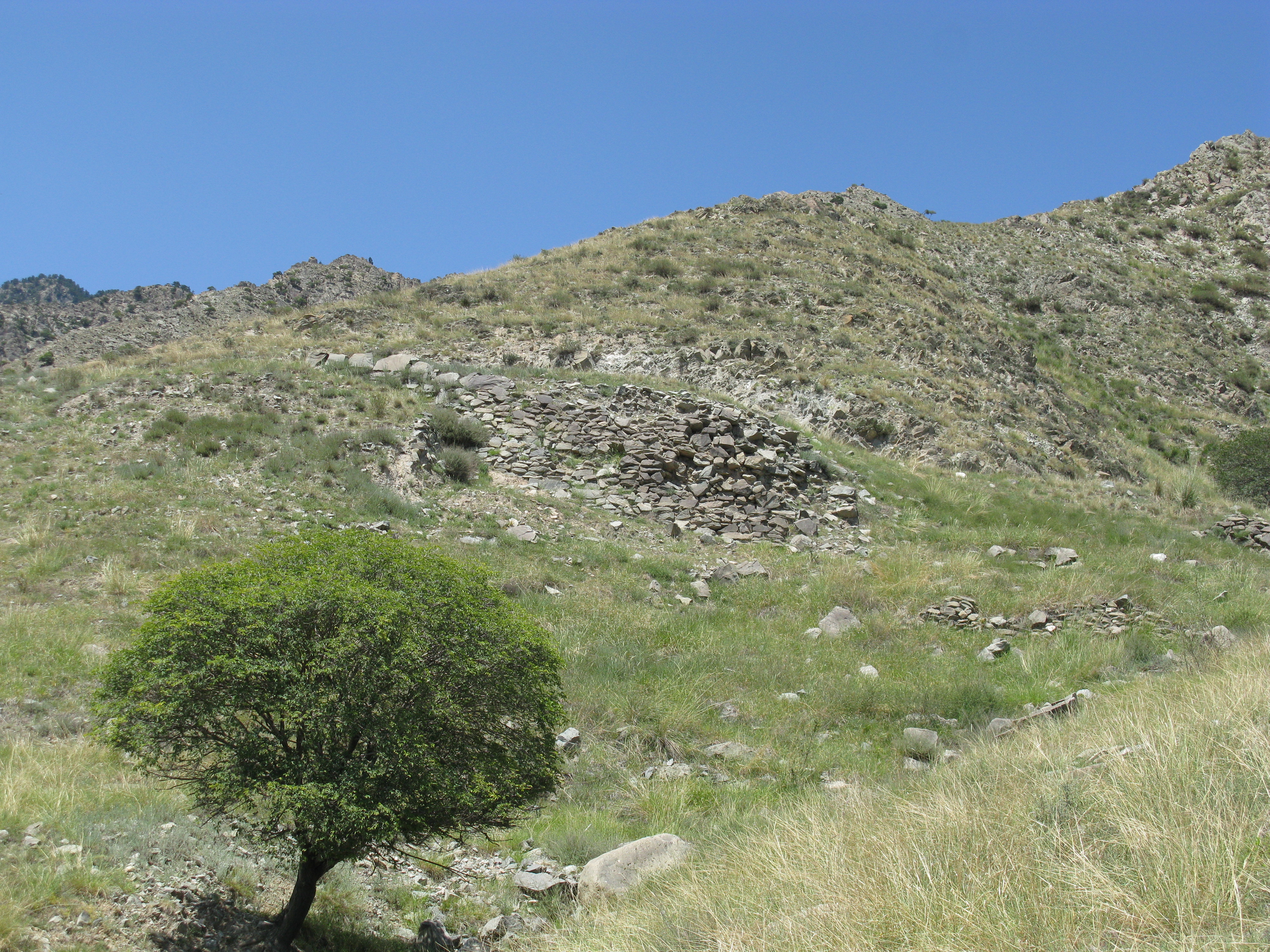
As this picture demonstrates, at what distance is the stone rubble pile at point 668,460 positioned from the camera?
14.3 metres

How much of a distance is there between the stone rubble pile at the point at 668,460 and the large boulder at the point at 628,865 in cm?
882

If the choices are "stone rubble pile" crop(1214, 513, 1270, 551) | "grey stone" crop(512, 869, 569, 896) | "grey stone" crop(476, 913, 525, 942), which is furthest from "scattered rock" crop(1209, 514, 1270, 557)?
"grey stone" crop(476, 913, 525, 942)

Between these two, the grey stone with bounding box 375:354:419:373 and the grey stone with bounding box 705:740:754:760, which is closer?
the grey stone with bounding box 705:740:754:760

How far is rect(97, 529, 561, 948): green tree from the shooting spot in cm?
393

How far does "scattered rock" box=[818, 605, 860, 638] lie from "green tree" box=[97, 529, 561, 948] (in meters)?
5.88

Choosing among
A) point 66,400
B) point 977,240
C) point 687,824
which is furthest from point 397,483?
point 977,240

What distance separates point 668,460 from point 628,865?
1078cm

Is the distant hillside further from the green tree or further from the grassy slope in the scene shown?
the green tree

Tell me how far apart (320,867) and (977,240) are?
4535cm

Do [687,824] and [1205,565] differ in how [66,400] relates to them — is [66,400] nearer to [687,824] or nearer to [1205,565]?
[687,824]

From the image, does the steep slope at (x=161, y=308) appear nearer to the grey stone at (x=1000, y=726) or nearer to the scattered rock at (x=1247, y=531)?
the scattered rock at (x=1247, y=531)

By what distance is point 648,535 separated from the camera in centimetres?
1337

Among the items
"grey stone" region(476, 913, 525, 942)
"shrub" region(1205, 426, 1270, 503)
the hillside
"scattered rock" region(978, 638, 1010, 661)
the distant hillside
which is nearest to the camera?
the hillside

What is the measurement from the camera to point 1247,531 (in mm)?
14570
